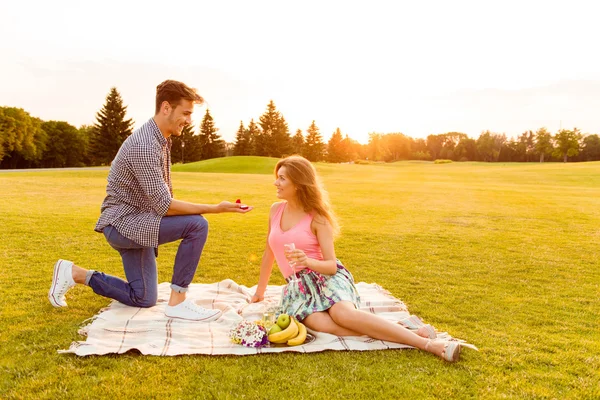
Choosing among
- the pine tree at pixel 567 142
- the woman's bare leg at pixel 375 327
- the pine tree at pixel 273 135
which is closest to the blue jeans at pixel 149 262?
the woman's bare leg at pixel 375 327

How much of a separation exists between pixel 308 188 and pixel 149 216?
1.55 meters

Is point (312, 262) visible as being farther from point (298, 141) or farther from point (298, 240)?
point (298, 141)

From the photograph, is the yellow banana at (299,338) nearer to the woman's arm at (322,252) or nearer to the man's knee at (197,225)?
the woman's arm at (322,252)

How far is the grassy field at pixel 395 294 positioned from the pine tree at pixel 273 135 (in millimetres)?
55161

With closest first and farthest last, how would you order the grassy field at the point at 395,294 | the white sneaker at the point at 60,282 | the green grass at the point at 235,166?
the grassy field at the point at 395,294 < the white sneaker at the point at 60,282 < the green grass at the point at 235,166

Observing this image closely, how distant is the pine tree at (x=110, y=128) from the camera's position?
2354 inches

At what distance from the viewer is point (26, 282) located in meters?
5.79

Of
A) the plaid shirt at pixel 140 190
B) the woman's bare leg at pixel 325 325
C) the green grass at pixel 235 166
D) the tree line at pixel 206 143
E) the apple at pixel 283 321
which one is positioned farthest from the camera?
the tree line at pixel 206 143

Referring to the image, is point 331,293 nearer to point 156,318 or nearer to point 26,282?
point 156,318

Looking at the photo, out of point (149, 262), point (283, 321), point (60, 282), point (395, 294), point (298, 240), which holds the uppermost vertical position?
point (298, 240)

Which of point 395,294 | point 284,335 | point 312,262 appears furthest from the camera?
point 395,294

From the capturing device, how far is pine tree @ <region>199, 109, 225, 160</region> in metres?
66.8

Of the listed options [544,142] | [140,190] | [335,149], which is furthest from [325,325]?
[544,142]

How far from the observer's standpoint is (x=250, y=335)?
396 cm
